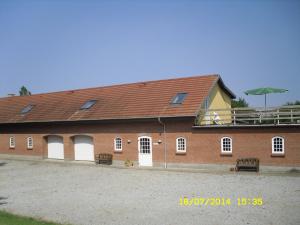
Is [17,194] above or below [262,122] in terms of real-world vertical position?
below

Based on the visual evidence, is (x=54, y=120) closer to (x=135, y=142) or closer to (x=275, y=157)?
(x=135, y=142)

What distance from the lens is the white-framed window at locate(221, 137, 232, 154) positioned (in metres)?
21.5

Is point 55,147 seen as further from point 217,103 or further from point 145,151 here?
point 217,103

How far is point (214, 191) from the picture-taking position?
15320 millimetres

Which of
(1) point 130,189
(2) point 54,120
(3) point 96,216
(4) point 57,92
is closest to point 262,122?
(1) point 130,189

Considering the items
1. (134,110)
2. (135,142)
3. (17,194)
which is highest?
(134,110)

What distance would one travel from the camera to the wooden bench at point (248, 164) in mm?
20297

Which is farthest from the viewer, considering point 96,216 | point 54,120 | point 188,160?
point 54,120

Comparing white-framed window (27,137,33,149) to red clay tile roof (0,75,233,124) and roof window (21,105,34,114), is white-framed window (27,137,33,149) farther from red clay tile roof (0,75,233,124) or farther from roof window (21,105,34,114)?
roof window (21,105,34,114)

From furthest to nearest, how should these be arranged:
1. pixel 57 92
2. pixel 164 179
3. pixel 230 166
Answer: pixel 57 92
pixel 230 166
pixel 164 179

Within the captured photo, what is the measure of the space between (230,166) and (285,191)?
6.82 m

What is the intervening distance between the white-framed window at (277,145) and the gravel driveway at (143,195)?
6.52ft

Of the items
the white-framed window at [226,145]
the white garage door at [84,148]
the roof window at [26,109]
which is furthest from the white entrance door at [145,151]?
the roof window at [26,109]

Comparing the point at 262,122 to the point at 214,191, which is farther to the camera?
the point at 262,122
